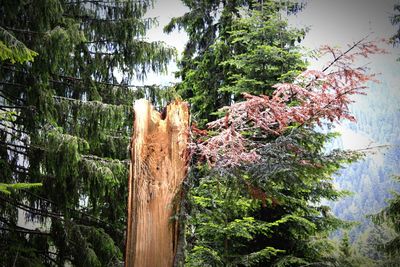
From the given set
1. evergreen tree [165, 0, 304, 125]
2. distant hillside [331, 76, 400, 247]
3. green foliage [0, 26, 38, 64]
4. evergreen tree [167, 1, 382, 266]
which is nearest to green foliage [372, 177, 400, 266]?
evergreen tree [167, 1, 382, 266]

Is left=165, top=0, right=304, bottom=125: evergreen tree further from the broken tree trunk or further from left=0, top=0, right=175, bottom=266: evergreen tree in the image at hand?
the broken tree trunk

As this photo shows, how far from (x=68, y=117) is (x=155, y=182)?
3.73 metres

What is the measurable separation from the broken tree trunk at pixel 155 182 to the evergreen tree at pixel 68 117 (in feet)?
5.05

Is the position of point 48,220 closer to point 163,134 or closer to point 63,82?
point 63,82

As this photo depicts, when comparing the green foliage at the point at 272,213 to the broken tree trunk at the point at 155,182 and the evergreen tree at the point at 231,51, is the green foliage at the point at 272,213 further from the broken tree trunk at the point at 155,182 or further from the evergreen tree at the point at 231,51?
the evergreen tree at the point at 231,51

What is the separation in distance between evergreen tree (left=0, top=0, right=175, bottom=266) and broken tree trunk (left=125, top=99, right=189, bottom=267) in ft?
5.05

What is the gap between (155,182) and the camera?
7.73ft

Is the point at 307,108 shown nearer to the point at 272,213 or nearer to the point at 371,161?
the point at 272,213

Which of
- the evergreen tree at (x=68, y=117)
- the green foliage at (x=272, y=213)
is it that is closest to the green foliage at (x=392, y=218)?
the green foliage at (x=272, y=213)

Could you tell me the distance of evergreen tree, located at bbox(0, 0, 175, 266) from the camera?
4.71 metres

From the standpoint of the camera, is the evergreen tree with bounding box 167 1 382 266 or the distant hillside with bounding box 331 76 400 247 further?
the distant hillside with bounding box 331 76 400 247

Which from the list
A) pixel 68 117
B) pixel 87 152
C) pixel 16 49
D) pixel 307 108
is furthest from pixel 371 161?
pixel 16 49

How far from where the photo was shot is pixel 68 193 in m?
5.43

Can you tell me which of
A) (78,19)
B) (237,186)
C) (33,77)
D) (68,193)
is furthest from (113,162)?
(237,186)
